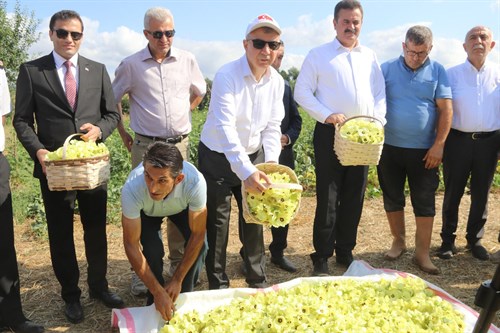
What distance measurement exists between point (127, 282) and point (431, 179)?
3129mm

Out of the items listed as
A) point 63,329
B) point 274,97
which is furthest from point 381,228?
point 63,329

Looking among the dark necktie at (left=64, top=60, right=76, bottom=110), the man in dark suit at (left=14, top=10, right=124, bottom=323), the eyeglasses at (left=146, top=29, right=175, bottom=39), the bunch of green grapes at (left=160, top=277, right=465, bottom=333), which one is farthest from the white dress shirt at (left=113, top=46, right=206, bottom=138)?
the bunch of green grapes at (left=160, top=277, right=465, bottom=333)

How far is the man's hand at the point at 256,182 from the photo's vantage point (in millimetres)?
3465

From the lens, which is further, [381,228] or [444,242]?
[381,228]

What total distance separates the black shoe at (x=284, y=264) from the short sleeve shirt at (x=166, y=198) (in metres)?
1.72

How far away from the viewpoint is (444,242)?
210 inches

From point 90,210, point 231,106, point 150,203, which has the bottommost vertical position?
point 90,210

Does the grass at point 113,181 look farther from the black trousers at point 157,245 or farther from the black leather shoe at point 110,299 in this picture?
the black trousers at point 157,245

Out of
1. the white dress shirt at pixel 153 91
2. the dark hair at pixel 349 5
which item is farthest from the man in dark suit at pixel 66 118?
the dark hair at pixel 349 5

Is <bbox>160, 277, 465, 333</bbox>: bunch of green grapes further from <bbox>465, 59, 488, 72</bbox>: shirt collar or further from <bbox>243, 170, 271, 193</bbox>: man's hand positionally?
<bbox>465, 59, 488, 72</bbox>: shirt collar

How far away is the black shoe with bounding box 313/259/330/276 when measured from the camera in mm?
4723

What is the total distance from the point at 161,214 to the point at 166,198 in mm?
265

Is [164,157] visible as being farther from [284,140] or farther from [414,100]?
[414,100]

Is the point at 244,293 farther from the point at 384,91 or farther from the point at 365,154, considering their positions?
the point at 384,91
